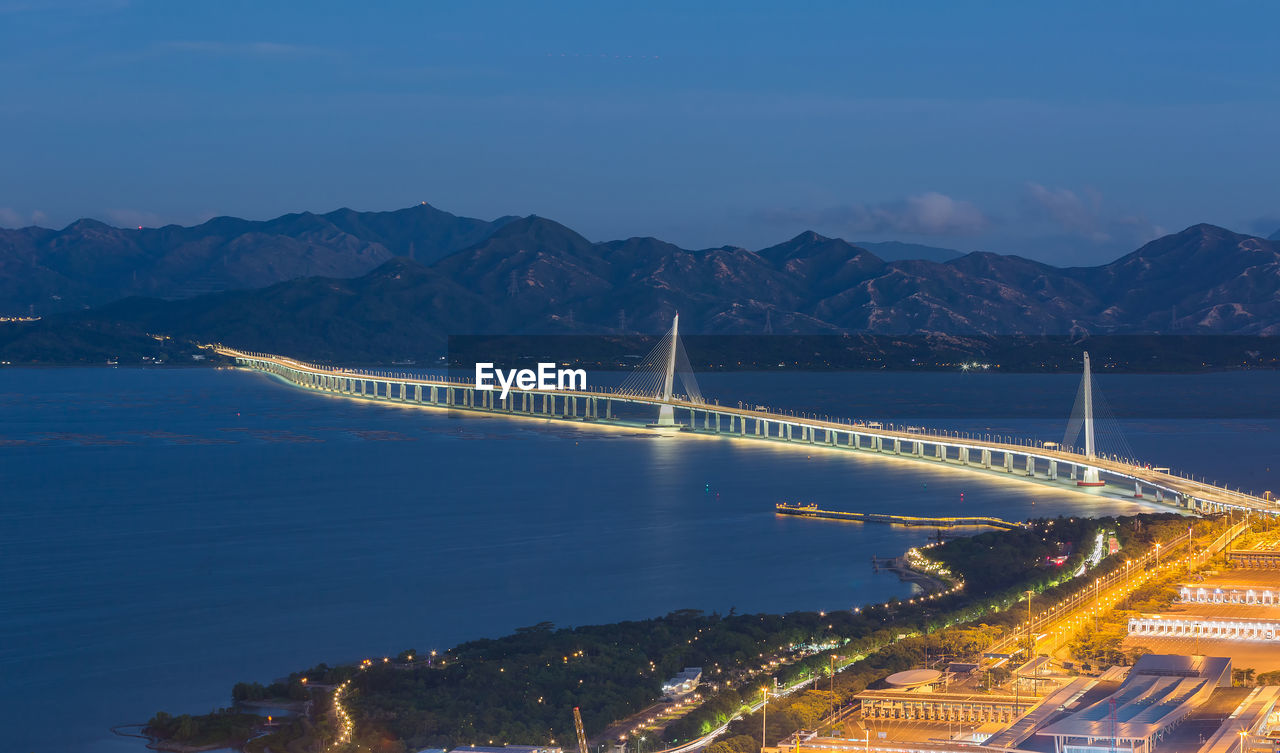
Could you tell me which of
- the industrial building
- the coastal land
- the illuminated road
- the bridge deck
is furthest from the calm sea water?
the industrial building

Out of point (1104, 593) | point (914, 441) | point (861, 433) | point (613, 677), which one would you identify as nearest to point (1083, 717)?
point (613, 677)

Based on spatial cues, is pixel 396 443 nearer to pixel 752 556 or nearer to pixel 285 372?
pixel 752 556

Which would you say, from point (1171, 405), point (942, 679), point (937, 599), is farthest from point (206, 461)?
point (1171, 405)

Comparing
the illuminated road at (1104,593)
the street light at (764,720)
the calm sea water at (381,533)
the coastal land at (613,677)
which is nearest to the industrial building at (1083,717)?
the street light at (764,720)

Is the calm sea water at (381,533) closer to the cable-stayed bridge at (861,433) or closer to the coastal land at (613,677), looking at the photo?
the coastal land at (613,677)

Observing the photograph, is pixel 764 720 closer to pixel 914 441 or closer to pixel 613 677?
pixel 613 677

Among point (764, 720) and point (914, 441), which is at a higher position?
point (914, 441)
